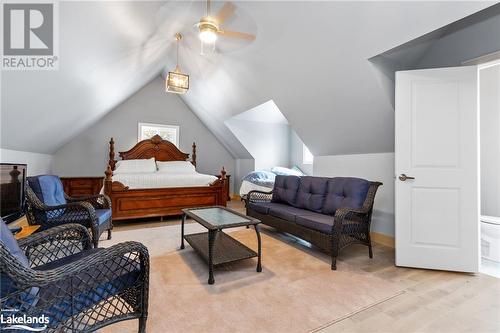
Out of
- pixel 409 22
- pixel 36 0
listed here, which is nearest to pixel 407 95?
pixel 409 22

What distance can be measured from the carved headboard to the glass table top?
3538 mm

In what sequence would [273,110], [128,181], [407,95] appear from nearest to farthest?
[407,95] < [128,181] < [273,110]

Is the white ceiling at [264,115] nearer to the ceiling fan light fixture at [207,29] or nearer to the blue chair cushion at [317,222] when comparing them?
the ceiling fan light fixture at [207,29]

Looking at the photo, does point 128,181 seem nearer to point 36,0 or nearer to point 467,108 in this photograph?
point 36,0

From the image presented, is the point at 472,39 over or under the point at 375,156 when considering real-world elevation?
over

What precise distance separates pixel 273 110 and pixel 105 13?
4.03 metres

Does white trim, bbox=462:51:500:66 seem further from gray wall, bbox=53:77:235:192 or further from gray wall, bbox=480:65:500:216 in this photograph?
gray wall, bbox=53:77:235:192

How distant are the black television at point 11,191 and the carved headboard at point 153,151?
319 cm

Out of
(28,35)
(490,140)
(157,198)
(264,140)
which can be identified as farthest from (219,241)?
(264,140)

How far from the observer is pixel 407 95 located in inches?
94.8

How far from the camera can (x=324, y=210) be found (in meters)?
3.00

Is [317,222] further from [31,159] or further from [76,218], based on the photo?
[31,159]

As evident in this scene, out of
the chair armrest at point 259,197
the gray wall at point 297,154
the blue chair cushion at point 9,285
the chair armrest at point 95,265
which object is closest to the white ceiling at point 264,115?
the gray wall at point 297,154

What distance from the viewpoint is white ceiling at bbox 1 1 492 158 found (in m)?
2.15
